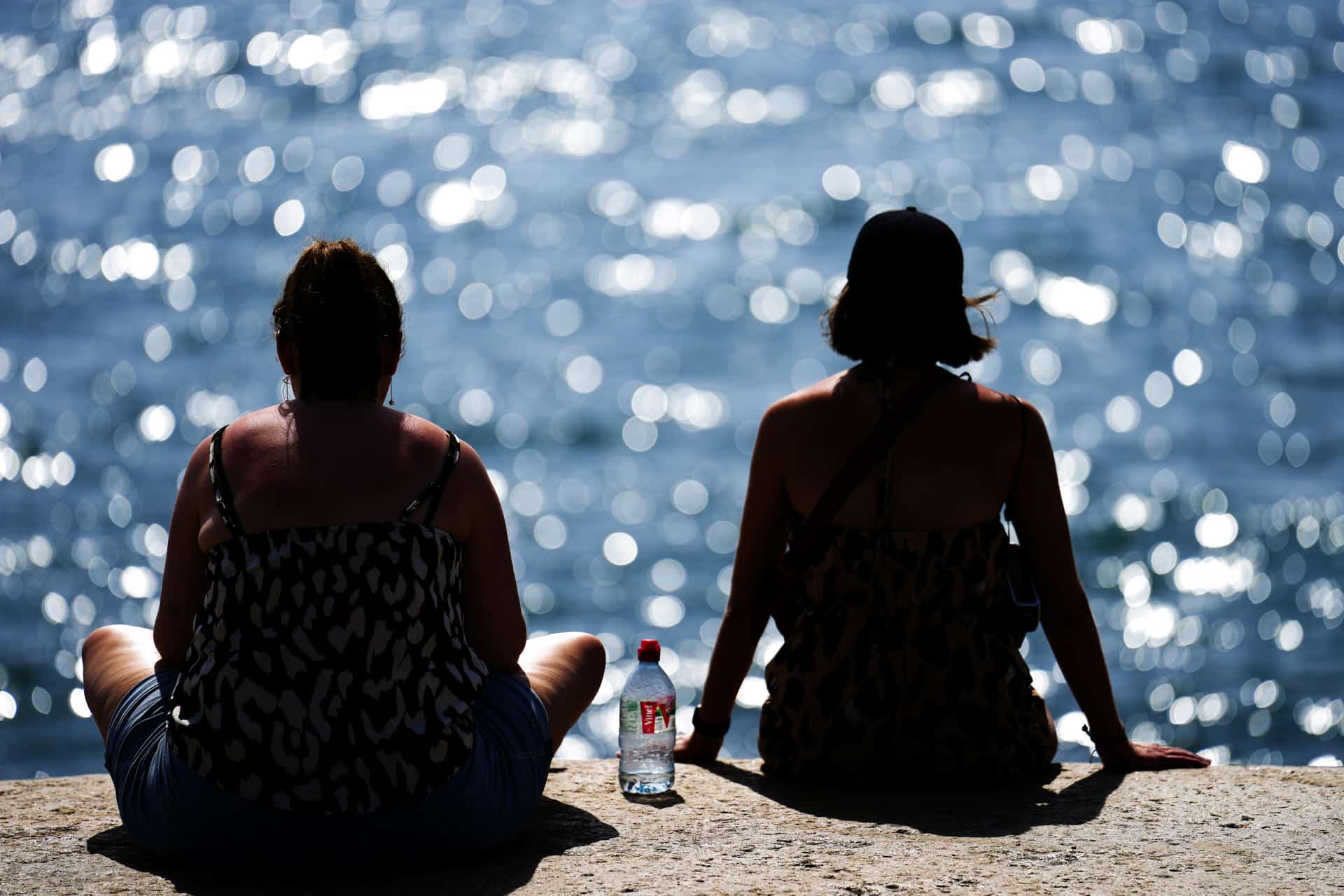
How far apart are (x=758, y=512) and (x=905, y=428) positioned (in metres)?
0.42

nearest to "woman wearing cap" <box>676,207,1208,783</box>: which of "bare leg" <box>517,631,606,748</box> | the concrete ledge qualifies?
the concrete ledge

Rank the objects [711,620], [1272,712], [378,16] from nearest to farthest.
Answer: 1. [1272,712]
2. [711,620]
3. [378,16]

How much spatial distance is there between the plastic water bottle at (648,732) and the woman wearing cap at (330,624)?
64 cm

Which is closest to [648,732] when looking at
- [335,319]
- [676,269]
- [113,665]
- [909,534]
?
[909,534]

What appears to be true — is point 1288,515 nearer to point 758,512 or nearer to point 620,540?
point 620,540

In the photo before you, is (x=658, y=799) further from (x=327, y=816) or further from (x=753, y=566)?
(x=327, y=816)

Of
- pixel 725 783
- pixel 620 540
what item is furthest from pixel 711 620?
pixel 725 783

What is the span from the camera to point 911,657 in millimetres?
3619

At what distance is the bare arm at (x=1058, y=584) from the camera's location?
3.63m

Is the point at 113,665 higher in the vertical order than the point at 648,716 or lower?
higher

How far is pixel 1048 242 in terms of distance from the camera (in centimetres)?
2198

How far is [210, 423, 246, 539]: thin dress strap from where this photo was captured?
300 centimetres

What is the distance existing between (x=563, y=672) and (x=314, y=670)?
28.6 inches

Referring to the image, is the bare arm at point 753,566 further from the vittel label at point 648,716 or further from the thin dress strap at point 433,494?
the thin dress strap at point 433,494
